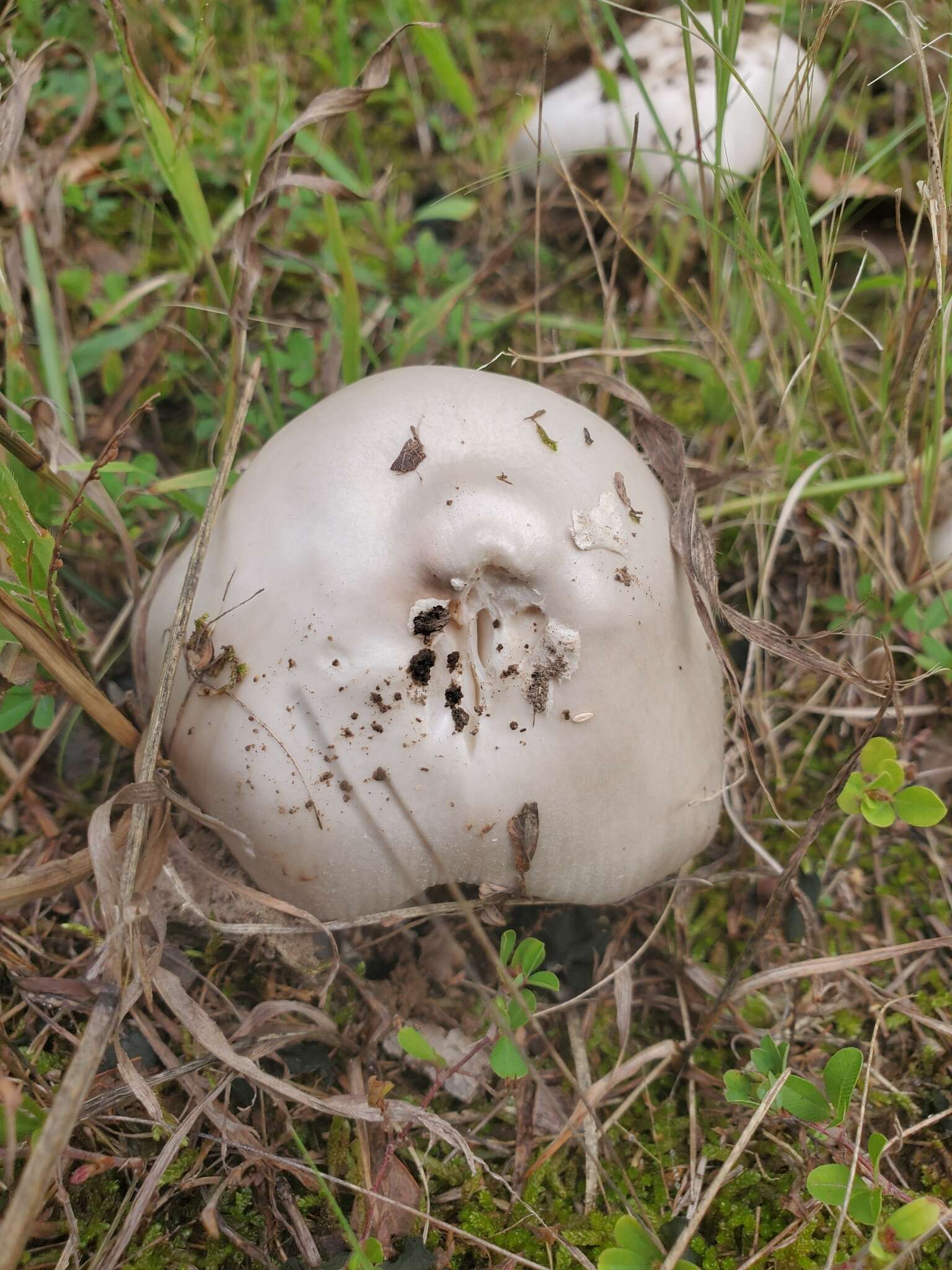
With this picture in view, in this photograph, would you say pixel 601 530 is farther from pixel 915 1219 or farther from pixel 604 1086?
pixel 915 1219

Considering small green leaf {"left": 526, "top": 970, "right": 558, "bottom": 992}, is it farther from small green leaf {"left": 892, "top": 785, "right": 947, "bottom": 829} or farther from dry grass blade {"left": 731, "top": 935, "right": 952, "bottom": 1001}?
small green leaf {"left": 892, "top": 785, "right": 947, "bottom": 829}

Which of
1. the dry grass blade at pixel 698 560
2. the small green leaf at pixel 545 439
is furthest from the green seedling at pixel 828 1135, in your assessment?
the small green leaf at pixel 545 439

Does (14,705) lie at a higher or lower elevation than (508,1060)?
higher

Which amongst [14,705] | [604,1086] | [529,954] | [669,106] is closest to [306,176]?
[14,705]

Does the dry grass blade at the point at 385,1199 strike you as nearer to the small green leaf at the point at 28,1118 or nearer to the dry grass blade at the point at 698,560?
the small green leaf at the point at 28,1118

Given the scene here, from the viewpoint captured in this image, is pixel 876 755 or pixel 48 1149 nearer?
pixel 48 1149

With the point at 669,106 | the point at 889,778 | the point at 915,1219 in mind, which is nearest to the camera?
the point at 915,1219

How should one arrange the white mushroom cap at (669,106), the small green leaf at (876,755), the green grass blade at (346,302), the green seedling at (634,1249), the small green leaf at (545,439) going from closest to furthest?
1. the green seedling at (634,1249)
2. the small green leaf at (545,439)
3. the small green leaf at (876,755)
4. the green grass blade at (346,302)
5. the white mushroom cap at (669,106)

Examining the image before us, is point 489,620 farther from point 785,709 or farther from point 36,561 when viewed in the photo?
point 785,709
